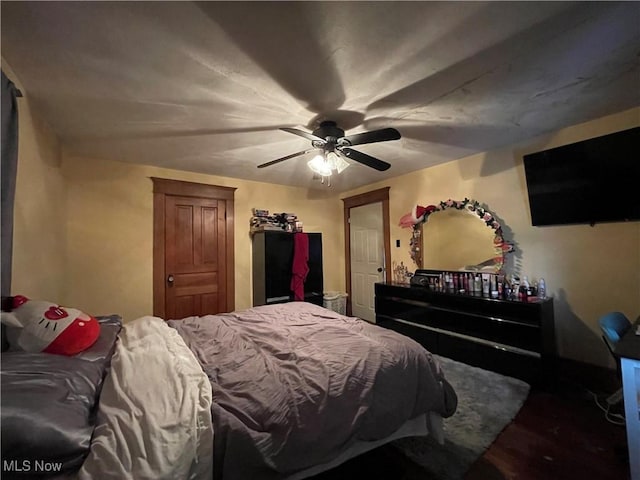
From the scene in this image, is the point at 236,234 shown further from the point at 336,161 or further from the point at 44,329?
the point at 44,329

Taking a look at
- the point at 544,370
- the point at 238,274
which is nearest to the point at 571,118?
the point at 544,370

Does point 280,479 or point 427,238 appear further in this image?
A: point 427,238

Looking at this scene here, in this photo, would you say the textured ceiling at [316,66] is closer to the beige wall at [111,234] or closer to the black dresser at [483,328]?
the beige wall at [111,234]

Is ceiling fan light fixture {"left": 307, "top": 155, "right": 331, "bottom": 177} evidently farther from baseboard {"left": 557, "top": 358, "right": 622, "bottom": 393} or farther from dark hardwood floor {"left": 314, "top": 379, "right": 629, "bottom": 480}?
baseboard {"left": 557, "top": 358, "right": 622, "bottom": 393}

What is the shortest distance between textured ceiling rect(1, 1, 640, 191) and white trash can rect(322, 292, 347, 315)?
2741mm

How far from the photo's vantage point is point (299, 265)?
3.99 meters

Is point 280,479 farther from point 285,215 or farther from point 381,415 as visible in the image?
point 285,215

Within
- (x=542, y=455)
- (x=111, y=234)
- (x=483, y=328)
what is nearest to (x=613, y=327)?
(x=542, y=455)

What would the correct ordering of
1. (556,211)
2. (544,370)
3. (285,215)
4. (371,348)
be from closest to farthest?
1. (371,348)
2. (544,370)
3. (556,211)
4. (285,215)

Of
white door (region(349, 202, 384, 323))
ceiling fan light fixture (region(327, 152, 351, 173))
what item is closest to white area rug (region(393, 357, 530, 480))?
white door (region(349, 202, 384, 323))

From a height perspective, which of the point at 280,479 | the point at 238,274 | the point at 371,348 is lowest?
the point at 280,479

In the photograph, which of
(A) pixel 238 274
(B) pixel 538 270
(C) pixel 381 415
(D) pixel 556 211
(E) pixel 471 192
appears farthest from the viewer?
(A) pixel 238 274

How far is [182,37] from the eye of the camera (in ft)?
4.48

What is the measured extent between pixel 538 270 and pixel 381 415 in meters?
2.42
